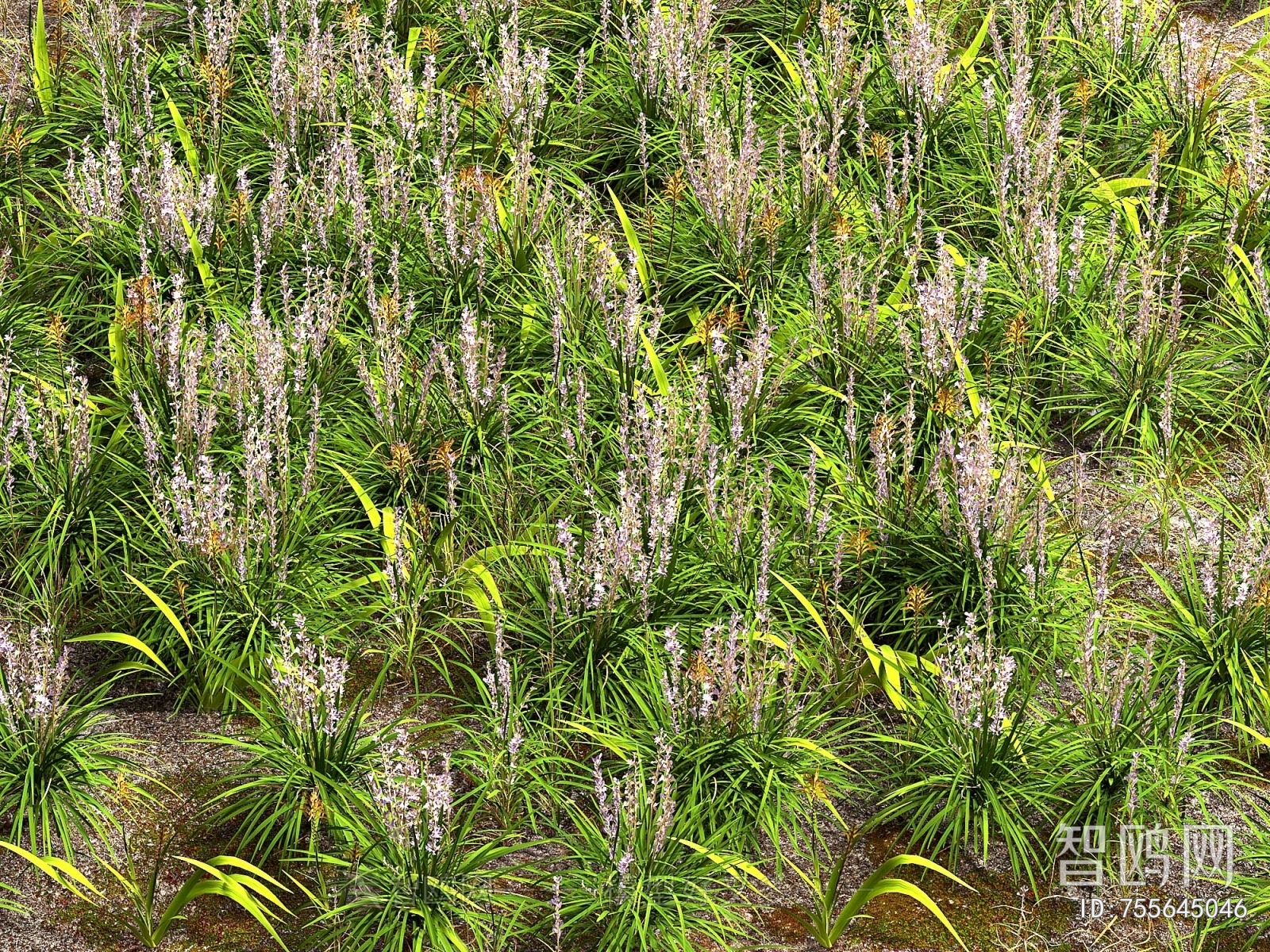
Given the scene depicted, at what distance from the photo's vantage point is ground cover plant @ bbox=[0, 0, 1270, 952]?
4297 mm

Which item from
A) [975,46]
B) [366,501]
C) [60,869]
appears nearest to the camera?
[60,869]

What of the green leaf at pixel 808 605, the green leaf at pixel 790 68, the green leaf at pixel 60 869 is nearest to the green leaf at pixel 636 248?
Answer: the green leaf at pixel 790 68

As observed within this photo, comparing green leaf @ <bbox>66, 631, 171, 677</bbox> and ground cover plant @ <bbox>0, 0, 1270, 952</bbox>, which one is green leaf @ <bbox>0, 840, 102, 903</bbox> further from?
green leaf @ <bbox>66, 631, 171, 677</bbox>

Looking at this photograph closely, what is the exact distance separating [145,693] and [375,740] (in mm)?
791

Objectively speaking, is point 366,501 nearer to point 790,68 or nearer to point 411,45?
point 411,45

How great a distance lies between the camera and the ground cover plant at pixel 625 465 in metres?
4.30

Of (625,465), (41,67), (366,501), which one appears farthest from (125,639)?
(41,67)

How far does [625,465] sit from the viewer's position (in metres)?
5.26

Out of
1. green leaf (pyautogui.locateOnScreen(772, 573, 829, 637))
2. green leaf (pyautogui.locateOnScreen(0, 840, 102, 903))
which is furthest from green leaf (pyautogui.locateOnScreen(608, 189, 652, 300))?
green leaf (pyautogui.locateOnScreen(0, 840, 102, 903))

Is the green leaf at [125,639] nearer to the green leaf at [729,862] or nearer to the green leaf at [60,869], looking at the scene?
the green leaf at [60,869]

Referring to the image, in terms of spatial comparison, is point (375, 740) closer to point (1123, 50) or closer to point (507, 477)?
point (507, 477)

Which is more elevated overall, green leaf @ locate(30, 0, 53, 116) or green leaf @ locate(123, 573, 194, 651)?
green leaf @ locate(30, 0, 53, 116)

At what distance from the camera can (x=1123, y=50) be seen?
275 inches

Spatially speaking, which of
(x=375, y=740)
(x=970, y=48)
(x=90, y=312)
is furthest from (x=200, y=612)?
(x=970, y=48)
